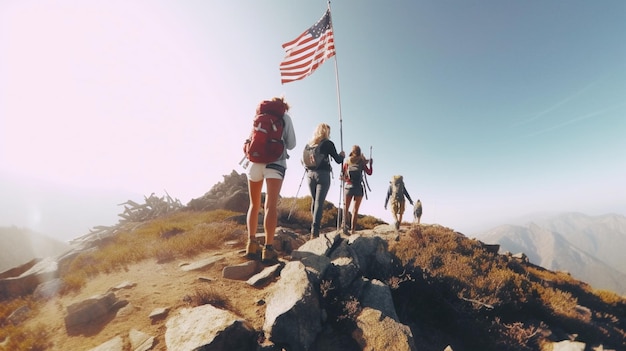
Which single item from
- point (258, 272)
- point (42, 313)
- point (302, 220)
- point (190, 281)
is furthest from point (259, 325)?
point (302, 220)

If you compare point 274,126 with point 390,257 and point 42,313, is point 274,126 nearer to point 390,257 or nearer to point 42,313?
point 390,257

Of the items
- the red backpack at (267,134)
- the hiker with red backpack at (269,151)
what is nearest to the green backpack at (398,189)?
the hiker with red backpack at (269,151)

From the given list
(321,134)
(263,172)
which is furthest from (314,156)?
(263,172)

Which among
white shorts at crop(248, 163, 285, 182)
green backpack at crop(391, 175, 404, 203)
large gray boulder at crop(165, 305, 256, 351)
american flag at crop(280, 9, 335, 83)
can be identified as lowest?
large gray boulder at crop(165, 305, 256, 351)

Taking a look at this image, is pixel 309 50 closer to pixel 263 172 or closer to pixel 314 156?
pixel 314 156

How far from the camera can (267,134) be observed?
4.71 metres

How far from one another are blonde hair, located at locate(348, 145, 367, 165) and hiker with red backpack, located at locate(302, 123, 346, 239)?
230cm

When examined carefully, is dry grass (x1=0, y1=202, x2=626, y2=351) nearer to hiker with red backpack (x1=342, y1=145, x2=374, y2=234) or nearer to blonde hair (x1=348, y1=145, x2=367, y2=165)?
hiker with red backpack (x1=342, y1=145, x2=374, y2=234)

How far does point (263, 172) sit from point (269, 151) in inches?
17.7

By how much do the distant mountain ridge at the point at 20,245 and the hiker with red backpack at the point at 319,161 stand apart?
70.5 meters

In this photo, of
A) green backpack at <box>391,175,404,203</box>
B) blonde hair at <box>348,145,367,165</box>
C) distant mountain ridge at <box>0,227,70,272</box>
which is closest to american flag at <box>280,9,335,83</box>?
blonde hair at <box>348,145,367,165</box>

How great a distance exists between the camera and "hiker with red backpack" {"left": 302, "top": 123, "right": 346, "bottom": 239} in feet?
20.2

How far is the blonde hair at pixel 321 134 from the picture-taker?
6285 millimetres

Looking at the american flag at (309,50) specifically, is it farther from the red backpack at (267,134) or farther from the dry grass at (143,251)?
the dry grass at (143,251)
